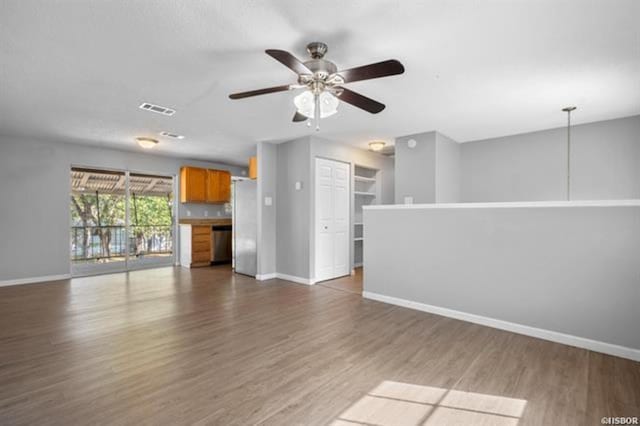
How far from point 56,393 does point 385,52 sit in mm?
3348

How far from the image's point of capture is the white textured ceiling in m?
1.98

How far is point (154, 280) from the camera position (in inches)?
214

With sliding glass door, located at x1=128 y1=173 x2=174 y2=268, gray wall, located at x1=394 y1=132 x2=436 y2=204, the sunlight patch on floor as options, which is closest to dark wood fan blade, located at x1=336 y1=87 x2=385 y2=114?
the sunlight patch on floor

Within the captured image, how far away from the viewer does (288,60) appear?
78.5 inches

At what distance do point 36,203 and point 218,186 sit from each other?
11.0ft

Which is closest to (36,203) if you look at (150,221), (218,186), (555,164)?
(150,221)

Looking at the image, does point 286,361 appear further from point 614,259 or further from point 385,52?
point 614,259

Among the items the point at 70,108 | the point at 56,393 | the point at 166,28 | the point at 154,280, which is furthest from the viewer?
the point at 154,280

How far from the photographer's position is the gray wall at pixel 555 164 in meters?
4.18

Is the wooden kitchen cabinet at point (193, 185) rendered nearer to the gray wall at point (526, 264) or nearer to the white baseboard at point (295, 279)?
the white baseboard at point (295, 279)

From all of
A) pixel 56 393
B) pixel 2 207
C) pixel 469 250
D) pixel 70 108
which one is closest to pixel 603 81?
pixel 469 250

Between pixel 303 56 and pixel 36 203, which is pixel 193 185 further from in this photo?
pixel 303 56

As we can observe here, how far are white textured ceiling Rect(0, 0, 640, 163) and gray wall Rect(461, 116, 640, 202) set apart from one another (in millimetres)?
349

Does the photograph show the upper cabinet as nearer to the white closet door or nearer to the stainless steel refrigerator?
the stainless steel refrigerator
